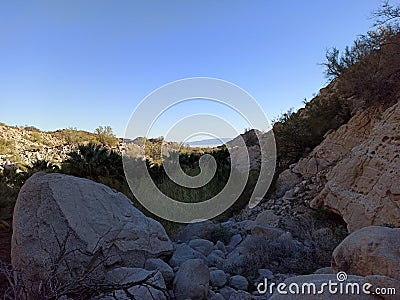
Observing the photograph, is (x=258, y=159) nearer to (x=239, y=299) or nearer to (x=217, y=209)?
(x=217, y=209)

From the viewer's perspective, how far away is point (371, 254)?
2.76 meters

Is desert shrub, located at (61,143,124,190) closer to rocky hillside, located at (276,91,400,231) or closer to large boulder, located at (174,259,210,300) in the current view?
rocky hillside, located at (276,91,400,231)

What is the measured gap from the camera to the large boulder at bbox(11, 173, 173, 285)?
3355mm

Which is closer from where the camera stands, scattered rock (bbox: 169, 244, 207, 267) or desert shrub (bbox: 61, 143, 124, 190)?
scattered rock (bbox: 169, 244, 207, 267)

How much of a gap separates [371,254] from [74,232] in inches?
107

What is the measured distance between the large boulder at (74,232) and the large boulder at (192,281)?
24.4 inches

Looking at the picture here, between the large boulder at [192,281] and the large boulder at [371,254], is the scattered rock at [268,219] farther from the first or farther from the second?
the large boulder at [371,254]

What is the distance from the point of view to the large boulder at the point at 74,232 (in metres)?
3.36

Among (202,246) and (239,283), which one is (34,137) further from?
(239,283)

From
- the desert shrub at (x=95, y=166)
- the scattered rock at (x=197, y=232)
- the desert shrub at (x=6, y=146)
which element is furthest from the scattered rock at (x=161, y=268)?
the desert shrub at (x=6, y=146)

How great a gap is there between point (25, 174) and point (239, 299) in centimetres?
634

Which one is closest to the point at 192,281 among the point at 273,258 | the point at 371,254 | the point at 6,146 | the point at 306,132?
the point at 273,258

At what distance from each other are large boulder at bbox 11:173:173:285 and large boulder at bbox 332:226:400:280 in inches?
80.1

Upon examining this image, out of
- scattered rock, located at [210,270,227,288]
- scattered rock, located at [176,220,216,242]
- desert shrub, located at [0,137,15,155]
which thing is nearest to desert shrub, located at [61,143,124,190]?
scattered rock, located at [176,220,216,242]
